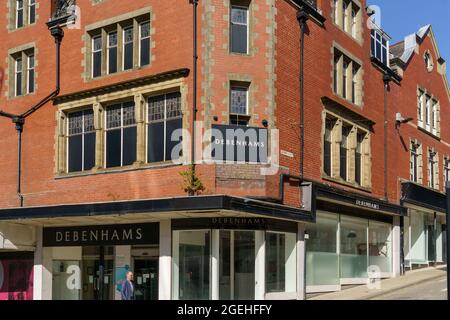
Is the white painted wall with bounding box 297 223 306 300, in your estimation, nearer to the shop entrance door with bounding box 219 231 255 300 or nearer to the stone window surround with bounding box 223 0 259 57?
the shop entrance door with bounding box 219 231 255 300

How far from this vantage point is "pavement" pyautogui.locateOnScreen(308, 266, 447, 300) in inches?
808

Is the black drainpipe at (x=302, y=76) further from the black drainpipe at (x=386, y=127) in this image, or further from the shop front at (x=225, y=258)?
the black drainpipe at (x=386, y=127)

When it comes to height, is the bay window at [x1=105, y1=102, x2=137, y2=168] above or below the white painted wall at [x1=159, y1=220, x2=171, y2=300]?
above

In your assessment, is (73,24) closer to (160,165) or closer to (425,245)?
(160,165)

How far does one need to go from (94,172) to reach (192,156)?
4.63 m

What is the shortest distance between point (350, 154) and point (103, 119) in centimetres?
1004

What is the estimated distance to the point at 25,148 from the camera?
80.1 ft

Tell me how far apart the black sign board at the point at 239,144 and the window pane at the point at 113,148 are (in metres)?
4.21

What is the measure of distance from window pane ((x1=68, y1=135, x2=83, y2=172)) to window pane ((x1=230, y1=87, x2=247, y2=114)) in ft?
21.1

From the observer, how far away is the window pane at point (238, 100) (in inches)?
768

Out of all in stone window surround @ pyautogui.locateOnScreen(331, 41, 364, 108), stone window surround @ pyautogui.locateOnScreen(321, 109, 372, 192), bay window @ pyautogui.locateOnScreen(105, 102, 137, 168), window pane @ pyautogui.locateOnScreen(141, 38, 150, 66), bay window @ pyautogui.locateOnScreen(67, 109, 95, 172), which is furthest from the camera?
stone window surround @ pyautogui.locateOnScreen(331, 41, 364, 108)

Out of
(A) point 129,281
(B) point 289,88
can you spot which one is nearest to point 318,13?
A: (B) point 289,88

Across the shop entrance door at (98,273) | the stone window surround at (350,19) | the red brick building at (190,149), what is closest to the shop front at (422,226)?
the red brick building at (190,149)

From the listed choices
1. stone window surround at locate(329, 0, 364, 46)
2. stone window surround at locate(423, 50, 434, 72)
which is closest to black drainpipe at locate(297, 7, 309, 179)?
stone window surround at locate(329, 0, 364, 46)
